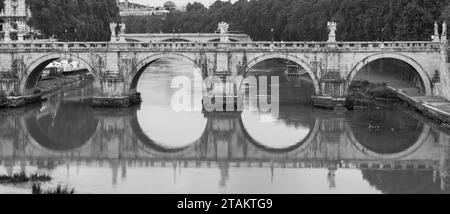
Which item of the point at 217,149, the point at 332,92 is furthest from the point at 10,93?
the point at 332,92

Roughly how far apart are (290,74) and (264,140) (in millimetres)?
39043

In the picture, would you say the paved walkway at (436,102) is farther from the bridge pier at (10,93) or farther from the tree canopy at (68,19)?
the tree canopy at (68,19)

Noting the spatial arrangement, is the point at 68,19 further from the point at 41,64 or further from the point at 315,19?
the point at 41,64

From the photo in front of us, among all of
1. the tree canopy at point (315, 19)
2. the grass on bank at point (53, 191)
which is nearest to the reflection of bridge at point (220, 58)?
the tree canopy at point (315, 19)

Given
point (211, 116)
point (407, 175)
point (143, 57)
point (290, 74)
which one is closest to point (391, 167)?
point (407, 175)

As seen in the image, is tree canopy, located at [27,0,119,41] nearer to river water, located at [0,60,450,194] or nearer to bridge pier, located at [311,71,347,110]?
river water, located at [0,60,450,194]

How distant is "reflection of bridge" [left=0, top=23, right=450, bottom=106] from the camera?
51.8m

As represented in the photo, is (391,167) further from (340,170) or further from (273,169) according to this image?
(273,169)

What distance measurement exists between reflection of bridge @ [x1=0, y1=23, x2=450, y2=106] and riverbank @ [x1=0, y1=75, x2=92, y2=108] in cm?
68

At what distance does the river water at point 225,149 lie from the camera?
31.0 m

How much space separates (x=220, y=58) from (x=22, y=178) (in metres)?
25.0

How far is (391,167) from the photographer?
113 ft

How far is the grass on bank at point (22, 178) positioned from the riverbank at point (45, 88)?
2205 cm

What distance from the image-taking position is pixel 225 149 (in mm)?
39656
